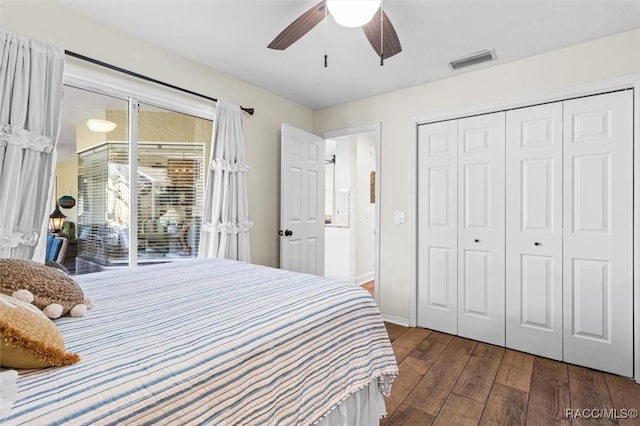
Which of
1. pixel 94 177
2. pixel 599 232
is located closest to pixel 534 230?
pixel 599 232

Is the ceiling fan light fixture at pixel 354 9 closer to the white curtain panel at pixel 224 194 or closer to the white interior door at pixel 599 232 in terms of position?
the white curtain panel at pixel 224 194

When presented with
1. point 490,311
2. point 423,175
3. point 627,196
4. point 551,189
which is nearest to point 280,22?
point 423,175

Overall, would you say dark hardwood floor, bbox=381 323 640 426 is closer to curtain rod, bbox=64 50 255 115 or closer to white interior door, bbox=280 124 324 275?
white interior door, bbox=280 124 324 275

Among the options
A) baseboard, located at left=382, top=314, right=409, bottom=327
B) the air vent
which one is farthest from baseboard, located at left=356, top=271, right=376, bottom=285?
the air vent

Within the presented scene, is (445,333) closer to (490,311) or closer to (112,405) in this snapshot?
(490,311)

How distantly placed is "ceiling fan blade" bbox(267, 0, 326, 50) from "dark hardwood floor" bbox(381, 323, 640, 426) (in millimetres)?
2300

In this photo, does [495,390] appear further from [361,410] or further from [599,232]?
[599,232]

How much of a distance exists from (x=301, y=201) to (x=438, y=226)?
1.48 m

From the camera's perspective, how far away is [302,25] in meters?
1.77

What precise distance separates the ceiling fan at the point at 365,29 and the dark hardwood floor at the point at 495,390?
6.92 feet

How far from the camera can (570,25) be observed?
6.98 feet

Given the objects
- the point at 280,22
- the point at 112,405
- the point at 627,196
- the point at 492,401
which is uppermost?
the point at 280,22

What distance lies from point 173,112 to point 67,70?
77 cm

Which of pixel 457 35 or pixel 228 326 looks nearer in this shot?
pixel 228 326
